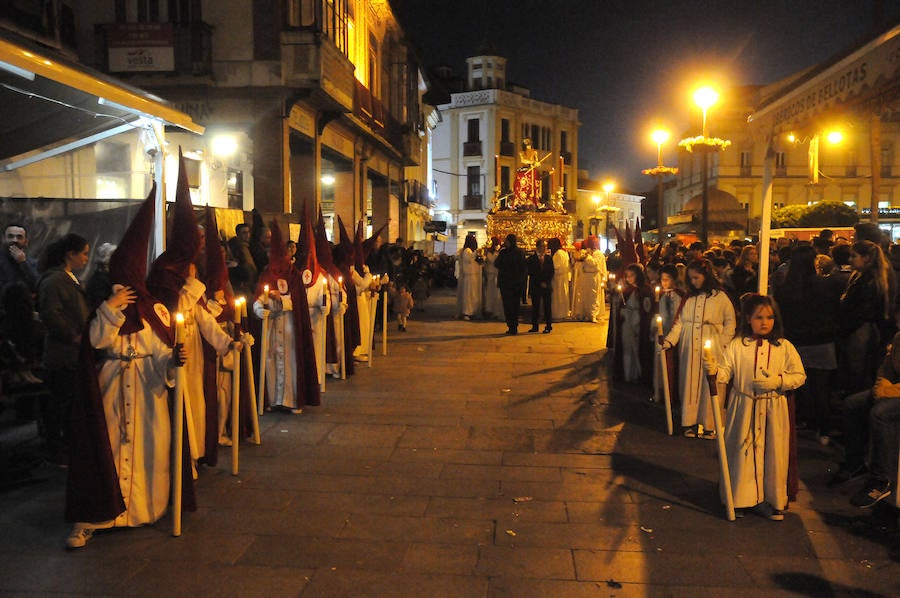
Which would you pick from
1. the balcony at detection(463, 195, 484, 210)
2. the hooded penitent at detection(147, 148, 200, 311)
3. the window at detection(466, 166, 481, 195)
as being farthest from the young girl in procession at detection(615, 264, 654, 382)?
the window at detection(466, 166, 481, 195)

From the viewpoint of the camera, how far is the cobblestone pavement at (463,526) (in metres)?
4.29

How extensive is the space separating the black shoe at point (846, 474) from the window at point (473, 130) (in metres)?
49.2

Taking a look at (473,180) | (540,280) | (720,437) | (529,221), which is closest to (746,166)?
(473,180)

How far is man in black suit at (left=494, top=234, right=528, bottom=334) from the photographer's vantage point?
15.8 metres

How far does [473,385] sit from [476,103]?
45.7 m

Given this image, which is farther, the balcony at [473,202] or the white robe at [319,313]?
the balcony at [473,202]

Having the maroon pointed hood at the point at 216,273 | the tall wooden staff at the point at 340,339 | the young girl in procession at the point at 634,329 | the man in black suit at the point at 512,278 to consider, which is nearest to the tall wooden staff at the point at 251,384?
the maroon pointed hood at the point at 216,273

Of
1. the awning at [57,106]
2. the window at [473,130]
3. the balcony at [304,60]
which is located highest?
the window at [473,130]

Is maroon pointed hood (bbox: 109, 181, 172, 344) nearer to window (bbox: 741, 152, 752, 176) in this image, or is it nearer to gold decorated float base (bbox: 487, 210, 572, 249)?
gold decorated float base (bbox: 487, 210, 572, 249)

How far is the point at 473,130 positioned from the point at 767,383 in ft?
165

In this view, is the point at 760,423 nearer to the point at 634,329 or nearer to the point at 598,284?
the point at 634,329

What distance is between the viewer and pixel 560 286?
744 inches

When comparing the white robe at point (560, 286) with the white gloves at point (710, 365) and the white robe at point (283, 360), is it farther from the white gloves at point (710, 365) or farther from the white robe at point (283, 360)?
the white gloves at point (710, 365)

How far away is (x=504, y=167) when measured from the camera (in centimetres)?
5406
